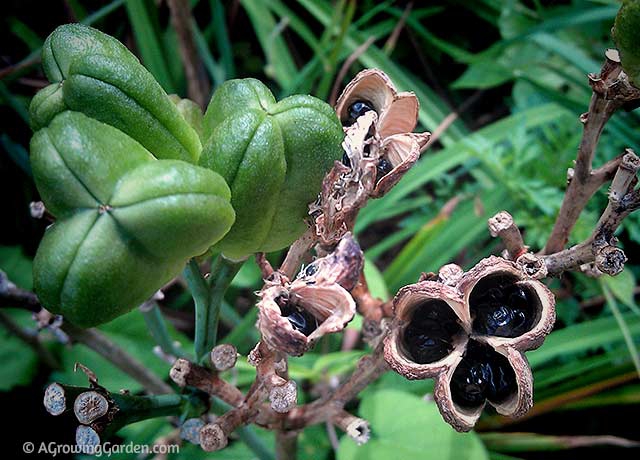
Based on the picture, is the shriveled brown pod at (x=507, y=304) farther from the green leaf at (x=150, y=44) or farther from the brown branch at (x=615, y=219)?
the green leaf at (x=150, y=44)

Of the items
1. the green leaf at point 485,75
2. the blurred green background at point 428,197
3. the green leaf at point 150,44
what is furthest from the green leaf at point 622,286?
the green leaf at point 150,44

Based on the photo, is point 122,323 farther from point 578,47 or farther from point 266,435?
point 578,47

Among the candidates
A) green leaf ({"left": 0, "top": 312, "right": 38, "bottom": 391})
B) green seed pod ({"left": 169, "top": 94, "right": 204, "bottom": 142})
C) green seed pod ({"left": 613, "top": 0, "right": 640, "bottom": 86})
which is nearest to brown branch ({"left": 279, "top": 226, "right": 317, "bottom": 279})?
green seed pod ({"left": 169, "top": 94, "right": 204, "bottom": 142})

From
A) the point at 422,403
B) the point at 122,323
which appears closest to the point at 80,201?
the point at 422,403

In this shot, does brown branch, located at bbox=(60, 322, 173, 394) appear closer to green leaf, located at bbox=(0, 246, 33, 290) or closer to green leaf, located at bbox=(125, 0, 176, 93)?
green leaf, located at bbox=(0, 246, 33, 290)

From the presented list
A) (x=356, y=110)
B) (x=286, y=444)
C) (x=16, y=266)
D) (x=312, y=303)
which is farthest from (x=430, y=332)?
(x=16, y=266)

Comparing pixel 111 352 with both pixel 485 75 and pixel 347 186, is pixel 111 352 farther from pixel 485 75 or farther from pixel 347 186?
pixel 485 75
